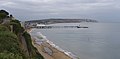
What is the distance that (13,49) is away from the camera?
43.4ft

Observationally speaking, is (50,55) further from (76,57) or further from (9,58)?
(9,58)

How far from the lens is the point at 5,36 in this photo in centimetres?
1605

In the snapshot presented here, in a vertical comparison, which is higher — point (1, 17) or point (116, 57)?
point (1, 17)

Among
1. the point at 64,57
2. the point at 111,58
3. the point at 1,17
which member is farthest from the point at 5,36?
the point at 111,58

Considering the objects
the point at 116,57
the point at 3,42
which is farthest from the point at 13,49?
the point at 116,57

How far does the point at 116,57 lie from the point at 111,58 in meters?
1.48

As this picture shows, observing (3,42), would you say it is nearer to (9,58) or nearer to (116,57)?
(9,58)

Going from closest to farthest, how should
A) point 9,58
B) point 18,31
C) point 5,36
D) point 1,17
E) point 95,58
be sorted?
point 9,58 < point 5,36 < point 18,31 < point 1,17 < point 95,58

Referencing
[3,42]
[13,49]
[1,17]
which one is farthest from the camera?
[1,17]

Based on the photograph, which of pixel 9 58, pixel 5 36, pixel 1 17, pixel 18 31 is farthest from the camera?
pixel 1 17

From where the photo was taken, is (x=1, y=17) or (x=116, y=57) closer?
(x=1, y=17)

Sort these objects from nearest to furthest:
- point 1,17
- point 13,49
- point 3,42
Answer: point 13,49 → point 3,42 → point 1,17

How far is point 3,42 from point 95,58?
24.6m

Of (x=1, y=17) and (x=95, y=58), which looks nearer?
(x=1, y=17)
